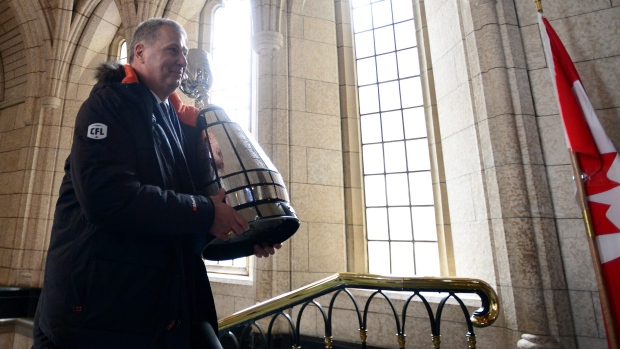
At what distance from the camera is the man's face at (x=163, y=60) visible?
106 cm

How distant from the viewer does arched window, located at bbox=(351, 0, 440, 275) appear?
4266 mm

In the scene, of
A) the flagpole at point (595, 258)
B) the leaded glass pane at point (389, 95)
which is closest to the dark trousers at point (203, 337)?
the flagpole at point (595, 258)

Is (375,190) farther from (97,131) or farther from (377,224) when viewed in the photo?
(97,131)

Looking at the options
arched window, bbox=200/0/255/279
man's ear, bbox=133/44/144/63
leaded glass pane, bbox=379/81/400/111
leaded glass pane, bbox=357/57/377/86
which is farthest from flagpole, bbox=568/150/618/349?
arched window, bbox=200/0/255/279

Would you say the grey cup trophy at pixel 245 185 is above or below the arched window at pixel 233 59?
below

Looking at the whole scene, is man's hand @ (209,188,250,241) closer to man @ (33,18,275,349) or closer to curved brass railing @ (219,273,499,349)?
man @ (33,18,275,349)

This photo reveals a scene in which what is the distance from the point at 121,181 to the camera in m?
0.85

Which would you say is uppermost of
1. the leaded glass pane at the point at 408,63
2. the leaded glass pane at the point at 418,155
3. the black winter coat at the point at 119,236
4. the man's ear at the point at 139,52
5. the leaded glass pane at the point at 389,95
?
the leaded glass pane at the point at 408,63

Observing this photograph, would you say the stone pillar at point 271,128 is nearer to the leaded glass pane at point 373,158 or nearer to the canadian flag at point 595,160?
the leaded glass pane at point 373,158

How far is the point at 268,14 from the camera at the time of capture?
4.64 m

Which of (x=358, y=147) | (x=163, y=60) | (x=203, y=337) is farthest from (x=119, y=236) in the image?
(x=358, y=147)

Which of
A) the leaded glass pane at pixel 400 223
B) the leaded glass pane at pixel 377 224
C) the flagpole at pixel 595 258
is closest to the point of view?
the flagpole at pixel 595 258

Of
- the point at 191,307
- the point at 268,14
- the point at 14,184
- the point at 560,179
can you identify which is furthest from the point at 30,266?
the point at 560,179

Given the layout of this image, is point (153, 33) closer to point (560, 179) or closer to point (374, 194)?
point (560, 179)
